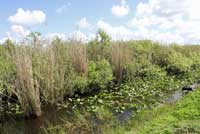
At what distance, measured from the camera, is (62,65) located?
9836 millimetres

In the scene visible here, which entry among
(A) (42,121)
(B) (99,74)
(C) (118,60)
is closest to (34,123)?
(A) (42,121)

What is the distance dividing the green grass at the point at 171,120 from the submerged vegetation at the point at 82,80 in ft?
1.03

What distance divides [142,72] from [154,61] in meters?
2.53

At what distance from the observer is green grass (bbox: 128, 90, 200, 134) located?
5.39 m

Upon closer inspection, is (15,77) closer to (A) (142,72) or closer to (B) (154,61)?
(A) (142,72)

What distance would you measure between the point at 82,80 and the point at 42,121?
293 centimetres

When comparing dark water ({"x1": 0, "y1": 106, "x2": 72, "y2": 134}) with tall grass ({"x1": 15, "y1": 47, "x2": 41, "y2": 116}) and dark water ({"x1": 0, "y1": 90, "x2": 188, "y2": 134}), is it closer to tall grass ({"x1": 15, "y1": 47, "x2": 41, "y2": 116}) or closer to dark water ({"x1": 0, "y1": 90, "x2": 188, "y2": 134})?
dark water ({"x1": 0, "y1": 90, "x2": 188, "y2": 134})

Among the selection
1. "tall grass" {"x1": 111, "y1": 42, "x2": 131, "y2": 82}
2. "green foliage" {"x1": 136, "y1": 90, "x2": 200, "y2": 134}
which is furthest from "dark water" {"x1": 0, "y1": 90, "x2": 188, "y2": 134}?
"tall grass" {"x1": 111, "y1": 42, "x2": 131, "y2": 82}

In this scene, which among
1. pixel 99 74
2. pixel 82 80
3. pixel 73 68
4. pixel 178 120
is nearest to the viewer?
pixel 178 120

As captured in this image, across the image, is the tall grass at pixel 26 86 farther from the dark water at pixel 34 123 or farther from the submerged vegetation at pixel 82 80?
the dark water at pixel 34 123

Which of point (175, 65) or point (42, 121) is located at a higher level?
point (175, 65)

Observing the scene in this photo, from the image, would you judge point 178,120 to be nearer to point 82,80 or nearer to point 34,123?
point 34,123

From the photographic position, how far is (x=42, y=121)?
25.5ft

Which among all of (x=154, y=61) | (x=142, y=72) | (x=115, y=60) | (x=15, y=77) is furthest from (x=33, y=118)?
(x=154, y=61)
